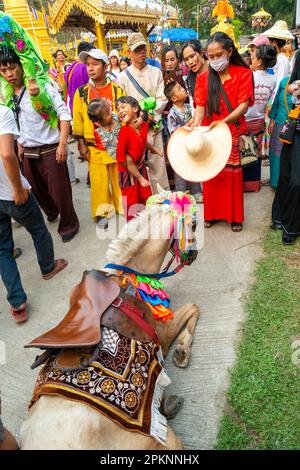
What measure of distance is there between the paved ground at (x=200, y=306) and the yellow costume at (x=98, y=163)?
354 mm

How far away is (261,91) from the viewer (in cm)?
424

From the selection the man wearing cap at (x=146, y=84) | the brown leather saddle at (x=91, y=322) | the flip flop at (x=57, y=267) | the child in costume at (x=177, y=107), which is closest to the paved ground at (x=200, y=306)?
the flip flop at (x=57, y=267)

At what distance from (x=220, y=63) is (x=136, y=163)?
4.10 feet

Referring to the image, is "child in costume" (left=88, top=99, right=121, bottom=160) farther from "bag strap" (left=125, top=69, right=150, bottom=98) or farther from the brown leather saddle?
the brown leather saddle

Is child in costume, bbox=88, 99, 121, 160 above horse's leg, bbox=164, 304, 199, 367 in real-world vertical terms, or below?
above

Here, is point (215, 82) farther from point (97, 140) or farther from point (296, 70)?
point (97, 140)

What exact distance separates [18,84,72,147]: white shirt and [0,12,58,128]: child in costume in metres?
0.06

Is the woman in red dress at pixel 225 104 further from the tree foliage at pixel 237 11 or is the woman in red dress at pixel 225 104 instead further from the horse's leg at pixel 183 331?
the tree foliage at pixel 237 11

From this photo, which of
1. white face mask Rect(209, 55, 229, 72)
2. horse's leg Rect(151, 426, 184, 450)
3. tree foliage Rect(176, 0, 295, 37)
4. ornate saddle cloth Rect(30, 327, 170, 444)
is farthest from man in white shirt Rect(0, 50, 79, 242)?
tree foliage Rect(176, 0, 295, 37)

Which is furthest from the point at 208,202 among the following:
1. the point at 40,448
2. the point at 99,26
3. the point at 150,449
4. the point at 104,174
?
the point at 99,26

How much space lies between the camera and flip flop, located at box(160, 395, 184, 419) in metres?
1.95

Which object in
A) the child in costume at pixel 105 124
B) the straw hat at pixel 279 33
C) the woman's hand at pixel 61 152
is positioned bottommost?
the woman's hand at pixel 61 152

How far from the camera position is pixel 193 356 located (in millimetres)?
2420

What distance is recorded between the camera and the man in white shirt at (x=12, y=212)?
2.48 metres
